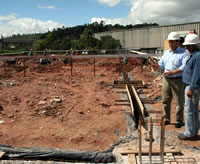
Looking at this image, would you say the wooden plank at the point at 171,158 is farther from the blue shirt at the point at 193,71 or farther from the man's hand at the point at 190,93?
the blue shirt at the point at 193,71

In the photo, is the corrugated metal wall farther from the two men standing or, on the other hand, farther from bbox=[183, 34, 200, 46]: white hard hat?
bbox=[183, 34, 200, 46]: white hard hat

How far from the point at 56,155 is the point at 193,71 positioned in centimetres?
270

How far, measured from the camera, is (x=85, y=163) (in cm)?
335

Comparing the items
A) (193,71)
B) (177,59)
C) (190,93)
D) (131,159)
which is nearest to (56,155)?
(131,159)

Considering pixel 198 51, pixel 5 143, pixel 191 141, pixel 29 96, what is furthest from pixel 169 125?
pixel 29 96

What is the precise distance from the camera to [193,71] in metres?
3.60

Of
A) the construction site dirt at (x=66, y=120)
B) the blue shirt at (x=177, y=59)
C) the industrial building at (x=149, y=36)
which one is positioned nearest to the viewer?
the construction site dirt at (x=66, y=120)

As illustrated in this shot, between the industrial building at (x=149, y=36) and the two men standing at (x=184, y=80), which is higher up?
the industrial building at (x=149, y=36)

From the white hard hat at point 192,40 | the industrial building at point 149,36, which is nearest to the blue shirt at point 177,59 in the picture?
the white hard hat at point 192,40

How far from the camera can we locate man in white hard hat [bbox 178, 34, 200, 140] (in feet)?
11.7

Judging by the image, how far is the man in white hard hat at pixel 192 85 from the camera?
355cm

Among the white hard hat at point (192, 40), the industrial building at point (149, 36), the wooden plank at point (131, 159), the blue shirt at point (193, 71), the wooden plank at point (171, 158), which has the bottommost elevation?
the wooden plank at point (171, 158)

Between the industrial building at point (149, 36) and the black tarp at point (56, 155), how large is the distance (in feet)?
118

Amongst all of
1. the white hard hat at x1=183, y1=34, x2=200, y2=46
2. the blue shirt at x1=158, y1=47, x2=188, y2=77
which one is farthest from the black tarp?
the white hard hat at x1=183, y1=34, x2=200, y2=46
